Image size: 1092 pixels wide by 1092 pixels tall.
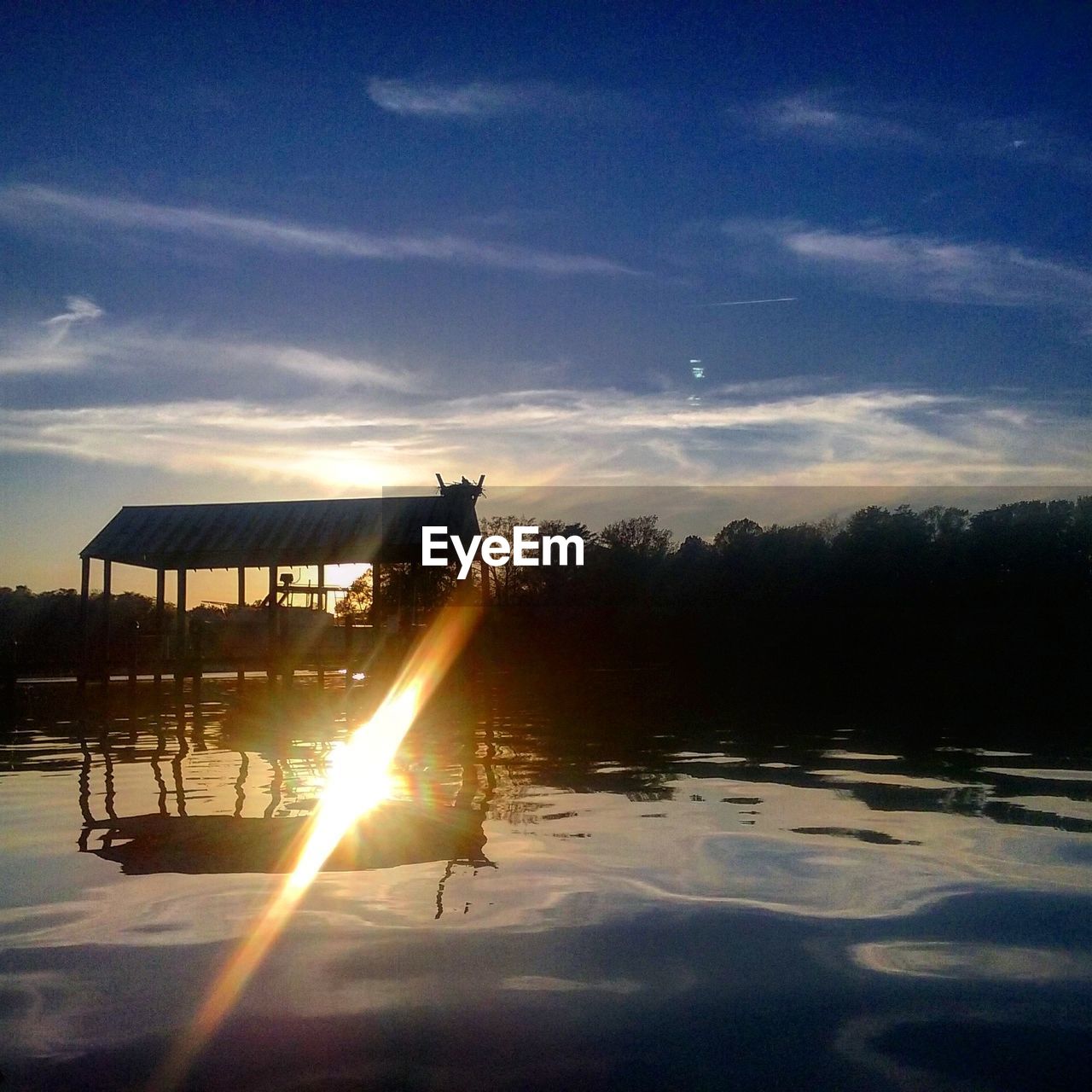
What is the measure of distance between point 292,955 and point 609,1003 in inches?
77.1

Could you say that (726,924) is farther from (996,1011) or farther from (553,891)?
(996,1011)

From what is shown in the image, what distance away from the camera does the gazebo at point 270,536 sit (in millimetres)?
28828

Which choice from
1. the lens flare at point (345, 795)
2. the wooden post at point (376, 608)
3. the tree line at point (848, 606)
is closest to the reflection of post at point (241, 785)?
the lens flare at point (345, 795)

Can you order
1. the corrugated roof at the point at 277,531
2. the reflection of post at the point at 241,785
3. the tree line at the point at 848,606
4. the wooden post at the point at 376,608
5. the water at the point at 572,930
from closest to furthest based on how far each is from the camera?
the water at the point at 572,930 → the reflection of post at the point at 241,785 → the corrugated roof at the point at 277,531 → the wooden post at the point at 376,608 → the tree line at the point at 848,606

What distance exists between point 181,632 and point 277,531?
4.90 m

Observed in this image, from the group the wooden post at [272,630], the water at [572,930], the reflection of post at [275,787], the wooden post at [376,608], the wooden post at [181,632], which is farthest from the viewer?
the wooden post at [181,632]

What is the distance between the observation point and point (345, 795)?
43.0 feet

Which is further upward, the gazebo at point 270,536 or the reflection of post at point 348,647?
the gazebo at point 270,536

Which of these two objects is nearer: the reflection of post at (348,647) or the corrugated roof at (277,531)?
the corrugated roof at (277,531)

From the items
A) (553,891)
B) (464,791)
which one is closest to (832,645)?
(464,791)

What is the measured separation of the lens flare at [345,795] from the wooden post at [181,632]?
5782 mm

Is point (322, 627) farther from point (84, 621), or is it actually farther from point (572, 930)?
point (572, 930)

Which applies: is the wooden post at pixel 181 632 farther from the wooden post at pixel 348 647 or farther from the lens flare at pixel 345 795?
the lens flare at pixel 345 795

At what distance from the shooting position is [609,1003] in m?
5.69
